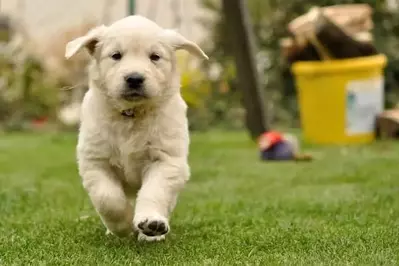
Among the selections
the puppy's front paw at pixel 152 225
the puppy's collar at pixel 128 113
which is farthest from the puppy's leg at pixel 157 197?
the puppy's collar at pixel 128 113

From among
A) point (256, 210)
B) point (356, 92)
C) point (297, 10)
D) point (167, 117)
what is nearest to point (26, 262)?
point (167, 117)

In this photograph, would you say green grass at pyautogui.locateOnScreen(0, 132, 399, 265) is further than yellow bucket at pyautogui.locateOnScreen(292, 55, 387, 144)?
No

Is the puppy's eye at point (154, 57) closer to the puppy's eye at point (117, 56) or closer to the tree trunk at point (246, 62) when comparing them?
the puppy's eye at point (117, 56)

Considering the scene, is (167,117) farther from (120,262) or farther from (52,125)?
(52,125)

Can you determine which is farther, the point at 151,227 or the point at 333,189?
the point at 333,189

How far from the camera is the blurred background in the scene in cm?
882

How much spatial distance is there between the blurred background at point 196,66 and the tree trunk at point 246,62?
229 centimetres

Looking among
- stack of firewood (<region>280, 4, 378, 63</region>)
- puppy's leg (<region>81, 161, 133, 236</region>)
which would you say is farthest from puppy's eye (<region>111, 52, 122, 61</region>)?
stack of firewood (<region>280, 4, 378, 63</region>)

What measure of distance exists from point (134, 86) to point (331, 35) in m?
4.08

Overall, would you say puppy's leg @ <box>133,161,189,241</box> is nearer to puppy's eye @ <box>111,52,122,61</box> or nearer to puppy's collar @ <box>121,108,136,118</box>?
puppy's collar @ <box>121,108,136,118</box>

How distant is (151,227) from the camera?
2.37 metres

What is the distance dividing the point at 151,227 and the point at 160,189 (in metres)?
0.20

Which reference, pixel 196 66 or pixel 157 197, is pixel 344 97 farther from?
pixel 157 197

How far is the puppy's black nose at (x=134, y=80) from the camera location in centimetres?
253
